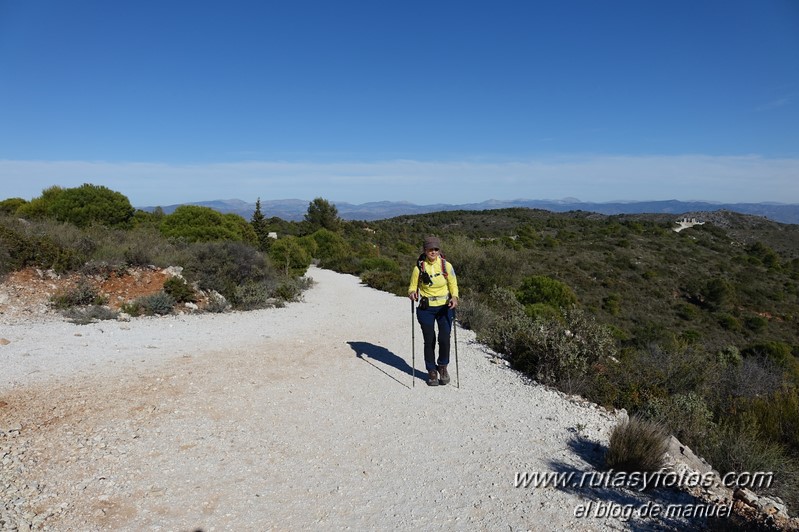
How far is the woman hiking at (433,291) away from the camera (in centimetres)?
596

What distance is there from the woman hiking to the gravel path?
855mm

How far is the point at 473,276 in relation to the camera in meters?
19.7

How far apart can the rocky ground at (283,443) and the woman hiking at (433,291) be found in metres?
0.85

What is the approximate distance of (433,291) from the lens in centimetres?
596

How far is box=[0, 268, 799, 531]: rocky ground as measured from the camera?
3.35 m

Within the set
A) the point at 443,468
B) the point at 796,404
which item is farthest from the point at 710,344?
the point at 443,468

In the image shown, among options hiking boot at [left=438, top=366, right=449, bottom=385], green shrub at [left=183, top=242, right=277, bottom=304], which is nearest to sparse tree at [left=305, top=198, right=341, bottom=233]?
green shrub at [left=183, top=242, right=277, bottom=304]

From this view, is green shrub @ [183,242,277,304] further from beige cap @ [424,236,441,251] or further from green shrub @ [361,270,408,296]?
beige cap @ [424,236,441,251]

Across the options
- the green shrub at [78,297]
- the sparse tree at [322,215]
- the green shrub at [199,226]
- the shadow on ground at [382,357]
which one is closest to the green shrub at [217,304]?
the green shrub at [78,297]

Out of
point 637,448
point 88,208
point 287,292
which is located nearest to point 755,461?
point 637,448

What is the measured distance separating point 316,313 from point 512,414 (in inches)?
278

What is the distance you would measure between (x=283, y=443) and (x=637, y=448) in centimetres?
347

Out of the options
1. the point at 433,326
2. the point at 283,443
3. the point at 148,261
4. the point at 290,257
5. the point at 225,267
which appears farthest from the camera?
the point at 290,257

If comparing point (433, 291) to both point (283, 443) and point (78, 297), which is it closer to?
point (283, 443)
